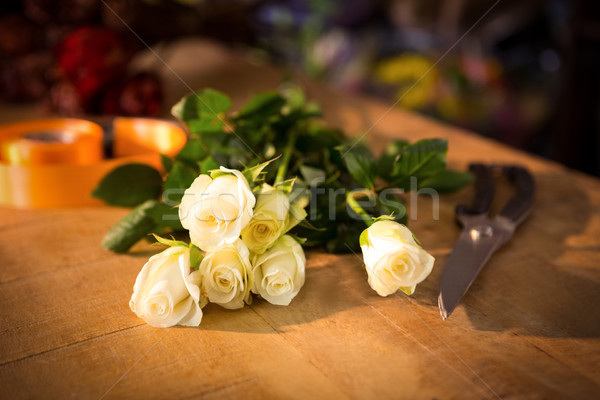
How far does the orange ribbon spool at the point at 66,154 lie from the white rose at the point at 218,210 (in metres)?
0.26

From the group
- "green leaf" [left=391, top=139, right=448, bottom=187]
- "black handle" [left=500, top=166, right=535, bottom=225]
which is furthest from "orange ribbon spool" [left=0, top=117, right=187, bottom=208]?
"black handle" [left=500, top=166, right=535, bottom=225]

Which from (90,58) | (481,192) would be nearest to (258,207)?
(481,192)

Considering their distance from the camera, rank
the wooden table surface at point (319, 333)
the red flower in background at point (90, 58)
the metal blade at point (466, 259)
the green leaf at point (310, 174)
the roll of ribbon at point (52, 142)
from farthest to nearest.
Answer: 1. the red flower in background at point (90, 58)
2. the roll of ribbon at point (52, 142)
3. the green leaf at point (310, 174)
4. the metal blade at point (466, 259)
5. the wooden table surface at point (319, 333)

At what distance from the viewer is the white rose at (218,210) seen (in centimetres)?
49

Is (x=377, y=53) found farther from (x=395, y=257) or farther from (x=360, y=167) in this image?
(x=395, y=257)

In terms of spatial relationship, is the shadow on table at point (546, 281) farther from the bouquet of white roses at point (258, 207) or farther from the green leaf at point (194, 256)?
the green leaf at point (194, 256)

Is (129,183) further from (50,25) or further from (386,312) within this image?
(50,25)

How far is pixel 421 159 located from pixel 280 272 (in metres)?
0.22

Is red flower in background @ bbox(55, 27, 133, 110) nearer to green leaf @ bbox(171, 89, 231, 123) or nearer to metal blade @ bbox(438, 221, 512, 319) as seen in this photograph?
green leaf @ bbox(171, 89, 231, 123)

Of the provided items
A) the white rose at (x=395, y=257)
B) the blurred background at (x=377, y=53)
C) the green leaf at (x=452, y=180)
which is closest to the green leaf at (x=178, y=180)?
the white rose at (x=395, y=257)

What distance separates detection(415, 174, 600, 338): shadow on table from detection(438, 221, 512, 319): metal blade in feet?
0.05

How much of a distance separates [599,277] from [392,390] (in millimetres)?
320

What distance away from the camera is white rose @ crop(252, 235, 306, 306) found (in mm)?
521

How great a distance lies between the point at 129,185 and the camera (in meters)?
0.70
